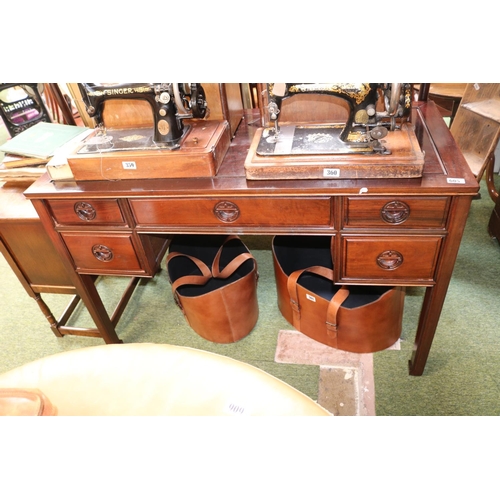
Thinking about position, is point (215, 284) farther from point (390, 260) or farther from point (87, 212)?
point (390, 260)

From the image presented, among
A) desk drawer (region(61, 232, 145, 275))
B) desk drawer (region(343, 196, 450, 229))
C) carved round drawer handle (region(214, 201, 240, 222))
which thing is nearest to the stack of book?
desk drawer (region(61, 232, 145, 275))

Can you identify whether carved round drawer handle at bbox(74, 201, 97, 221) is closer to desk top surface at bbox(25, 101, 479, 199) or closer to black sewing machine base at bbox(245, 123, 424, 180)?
desk top surface at bbox(25, 101, 479, 199)

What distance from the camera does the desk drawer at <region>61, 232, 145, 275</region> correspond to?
160 centimetres

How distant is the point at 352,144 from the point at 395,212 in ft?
0.86

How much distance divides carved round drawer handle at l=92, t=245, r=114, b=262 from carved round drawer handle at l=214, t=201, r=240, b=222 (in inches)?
19.7

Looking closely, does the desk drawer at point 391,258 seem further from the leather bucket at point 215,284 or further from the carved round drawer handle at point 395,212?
the leather bucket at point 215,284

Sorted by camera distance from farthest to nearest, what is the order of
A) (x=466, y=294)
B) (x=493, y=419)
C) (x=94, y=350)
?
(x=466, y=294) → (x=94, y=350) → (x=493, y=419)

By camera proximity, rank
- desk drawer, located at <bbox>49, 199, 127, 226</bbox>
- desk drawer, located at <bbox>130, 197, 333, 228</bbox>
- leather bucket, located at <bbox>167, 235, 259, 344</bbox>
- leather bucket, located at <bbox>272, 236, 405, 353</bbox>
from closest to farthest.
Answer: desk drawer, located at <bbox>130, 197, 333, 228</bbox> < desk drawer, located at <bbox>49, 199, 127, 226</bbox> < leather bucket, located at <bbox>272, 236, 405, 353</bbox> < leather bucket, located at <bbox>167, 235, 259, 344</bbox>

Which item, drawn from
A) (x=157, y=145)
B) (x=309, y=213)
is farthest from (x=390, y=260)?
(x=157, y=145)

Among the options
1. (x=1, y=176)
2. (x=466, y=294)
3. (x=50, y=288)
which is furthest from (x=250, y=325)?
(x=1, y=176)

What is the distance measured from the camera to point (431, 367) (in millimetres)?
1877

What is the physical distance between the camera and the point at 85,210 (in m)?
1.53

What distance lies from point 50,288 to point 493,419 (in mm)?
1920

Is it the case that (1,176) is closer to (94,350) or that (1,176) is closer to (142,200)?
(142,200)
